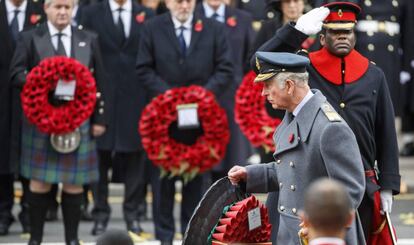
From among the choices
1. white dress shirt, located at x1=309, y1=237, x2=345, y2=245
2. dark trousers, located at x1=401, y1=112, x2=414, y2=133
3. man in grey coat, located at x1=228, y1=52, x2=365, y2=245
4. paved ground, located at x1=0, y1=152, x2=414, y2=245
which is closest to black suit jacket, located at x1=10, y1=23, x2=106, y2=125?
paved ground, located at x1=0, y1=152, x2=414, y2=245

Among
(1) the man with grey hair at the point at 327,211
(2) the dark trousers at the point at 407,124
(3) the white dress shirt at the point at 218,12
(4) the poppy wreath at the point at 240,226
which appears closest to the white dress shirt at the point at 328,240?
(1) the man with grey hair at the point at 327,211

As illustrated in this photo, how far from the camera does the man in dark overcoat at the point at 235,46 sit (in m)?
13.3

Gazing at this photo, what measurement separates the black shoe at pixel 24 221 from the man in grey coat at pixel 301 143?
16.8ft

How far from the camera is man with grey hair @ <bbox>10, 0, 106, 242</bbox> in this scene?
36.9ft

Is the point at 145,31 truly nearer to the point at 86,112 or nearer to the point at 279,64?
the point at 86,112

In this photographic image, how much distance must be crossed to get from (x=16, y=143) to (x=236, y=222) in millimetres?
5079

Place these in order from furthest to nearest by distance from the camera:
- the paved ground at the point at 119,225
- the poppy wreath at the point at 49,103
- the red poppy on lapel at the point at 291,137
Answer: the paved ground at the point at 119,225 < the poppy wreath at the point at 49,103 < the red poppy on lapel at the point at 291,137

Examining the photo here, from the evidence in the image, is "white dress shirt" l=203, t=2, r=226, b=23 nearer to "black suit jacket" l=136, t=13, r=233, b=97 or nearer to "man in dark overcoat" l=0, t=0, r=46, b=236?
"black suit jacket" l=136, t=13, r=233, b=97

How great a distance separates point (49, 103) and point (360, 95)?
3.68m

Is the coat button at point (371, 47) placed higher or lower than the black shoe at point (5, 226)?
higher

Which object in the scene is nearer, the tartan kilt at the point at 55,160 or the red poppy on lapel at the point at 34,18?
the tartan kilt at the point at 55,160

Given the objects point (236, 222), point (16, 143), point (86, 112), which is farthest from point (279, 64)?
point (16, 143)

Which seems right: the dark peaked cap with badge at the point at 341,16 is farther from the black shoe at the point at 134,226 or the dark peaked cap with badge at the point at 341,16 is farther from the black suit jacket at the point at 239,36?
the black suit jacket at the point at 239,36

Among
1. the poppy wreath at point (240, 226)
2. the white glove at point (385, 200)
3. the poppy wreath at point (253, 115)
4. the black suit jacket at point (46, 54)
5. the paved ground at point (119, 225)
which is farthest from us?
the poppy wreath at point (253, 115)
